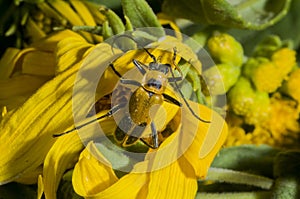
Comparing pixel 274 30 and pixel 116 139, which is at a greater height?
pixel 116 139

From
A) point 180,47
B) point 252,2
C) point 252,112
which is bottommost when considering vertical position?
point 252,112

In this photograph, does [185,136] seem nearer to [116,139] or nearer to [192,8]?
[116,139]

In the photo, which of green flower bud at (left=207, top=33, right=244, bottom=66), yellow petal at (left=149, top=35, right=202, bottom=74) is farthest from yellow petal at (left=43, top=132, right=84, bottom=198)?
green flower bud at (left=207, top=33, right=244, bottom=66)

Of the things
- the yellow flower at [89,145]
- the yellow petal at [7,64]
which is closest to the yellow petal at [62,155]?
the yellow flower at [89,145]

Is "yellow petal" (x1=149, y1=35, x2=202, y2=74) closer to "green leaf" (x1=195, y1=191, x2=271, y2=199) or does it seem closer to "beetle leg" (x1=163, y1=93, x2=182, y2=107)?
"beetle leg" (x1=163, y1=93, x2=182, y2=107)

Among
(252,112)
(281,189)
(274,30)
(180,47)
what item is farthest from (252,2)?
(281,189)

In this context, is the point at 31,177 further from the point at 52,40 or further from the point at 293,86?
the point at 293,86
